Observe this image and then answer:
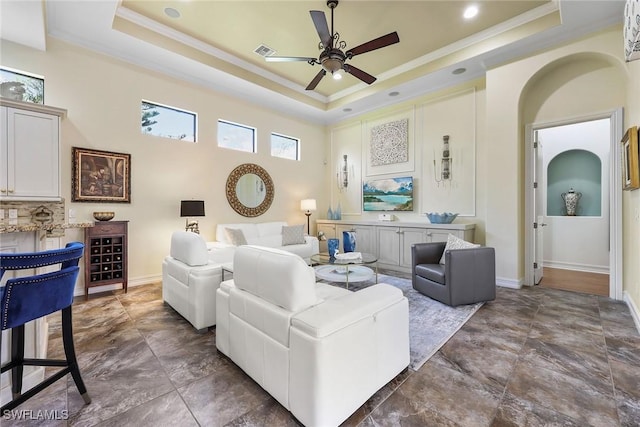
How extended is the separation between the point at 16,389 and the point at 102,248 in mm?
2399

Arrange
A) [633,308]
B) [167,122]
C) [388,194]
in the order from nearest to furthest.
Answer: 1. [633,308]
2. [167,122]
3. [388,194]

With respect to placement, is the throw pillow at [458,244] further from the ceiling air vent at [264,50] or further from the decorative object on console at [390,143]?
the ceiling air vent at [264,50]

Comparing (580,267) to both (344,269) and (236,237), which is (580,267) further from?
(236,237)

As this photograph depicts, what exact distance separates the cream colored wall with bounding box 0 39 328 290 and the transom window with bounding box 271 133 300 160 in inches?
9.1

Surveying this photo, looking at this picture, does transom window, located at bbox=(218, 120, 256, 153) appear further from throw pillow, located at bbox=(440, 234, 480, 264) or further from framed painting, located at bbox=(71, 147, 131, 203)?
throw pillow, located at bbox=(440, 234, 480, 264)

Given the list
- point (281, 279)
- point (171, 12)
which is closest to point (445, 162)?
point (281, 279)

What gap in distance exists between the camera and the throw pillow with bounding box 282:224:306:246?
521 cm

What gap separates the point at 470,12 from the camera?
3.45 m

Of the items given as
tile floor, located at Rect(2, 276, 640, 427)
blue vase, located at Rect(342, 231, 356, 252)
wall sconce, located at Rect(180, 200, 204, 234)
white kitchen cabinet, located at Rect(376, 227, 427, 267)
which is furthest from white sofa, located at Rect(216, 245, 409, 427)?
white kitchen cabinet, located at Rect(376, 227, 427, 267)

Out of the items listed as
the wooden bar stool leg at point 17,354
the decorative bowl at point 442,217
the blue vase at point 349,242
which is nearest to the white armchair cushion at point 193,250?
the wooden bar stool leg at point 17,354

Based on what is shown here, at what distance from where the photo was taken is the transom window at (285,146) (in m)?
6.07

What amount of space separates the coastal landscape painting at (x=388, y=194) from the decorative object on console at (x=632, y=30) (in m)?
3.77

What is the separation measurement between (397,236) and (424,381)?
3331 mm

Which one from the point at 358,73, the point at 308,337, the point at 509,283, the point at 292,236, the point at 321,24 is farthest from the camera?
the point at 292,236
